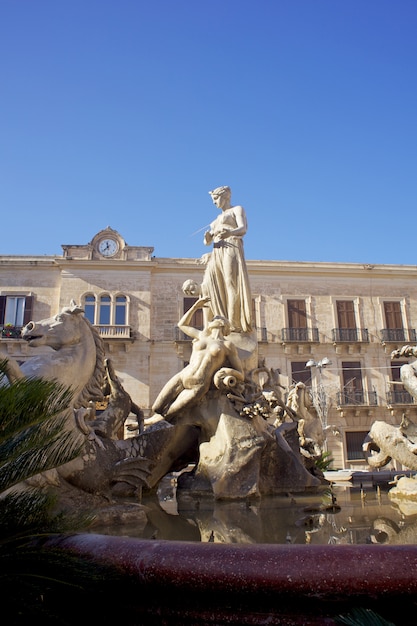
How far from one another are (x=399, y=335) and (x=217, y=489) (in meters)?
28.4

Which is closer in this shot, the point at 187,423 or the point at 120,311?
the point at 187,423

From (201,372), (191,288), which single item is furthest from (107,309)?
(201,372)

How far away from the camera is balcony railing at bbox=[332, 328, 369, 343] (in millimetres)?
30859

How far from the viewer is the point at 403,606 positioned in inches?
79.4

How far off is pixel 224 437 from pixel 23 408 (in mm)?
3797

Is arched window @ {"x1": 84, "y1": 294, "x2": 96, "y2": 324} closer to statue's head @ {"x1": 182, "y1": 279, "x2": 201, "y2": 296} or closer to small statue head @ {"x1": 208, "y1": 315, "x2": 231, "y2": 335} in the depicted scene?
statue's head @ {"x1": 182, "y1": 279, "x2": 201, "y2": 296}

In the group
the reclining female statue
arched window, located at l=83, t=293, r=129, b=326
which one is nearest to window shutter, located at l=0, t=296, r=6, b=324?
arched window, located at l=83, t=293, r=129, b=326

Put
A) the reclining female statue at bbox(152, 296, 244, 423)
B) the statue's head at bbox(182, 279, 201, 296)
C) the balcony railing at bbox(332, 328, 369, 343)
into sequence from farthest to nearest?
the balcony railing at bbox(332, 328, 369, 343)
the statue's head at bbox(182, 279, 201, 296)
the reclining female statue at bbox(152, 296, 244, 423)

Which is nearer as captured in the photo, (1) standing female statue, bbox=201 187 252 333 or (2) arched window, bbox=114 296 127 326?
(1) standing female statue, bbox=201 187 252 333

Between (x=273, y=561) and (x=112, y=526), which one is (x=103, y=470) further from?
(x=273, y=561)

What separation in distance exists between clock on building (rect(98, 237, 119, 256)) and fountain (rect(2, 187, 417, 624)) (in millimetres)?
23429

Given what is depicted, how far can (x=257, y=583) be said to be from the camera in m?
2.06

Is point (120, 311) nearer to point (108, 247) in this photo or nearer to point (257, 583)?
point (108, 247)

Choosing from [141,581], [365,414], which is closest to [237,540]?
[141,581]
